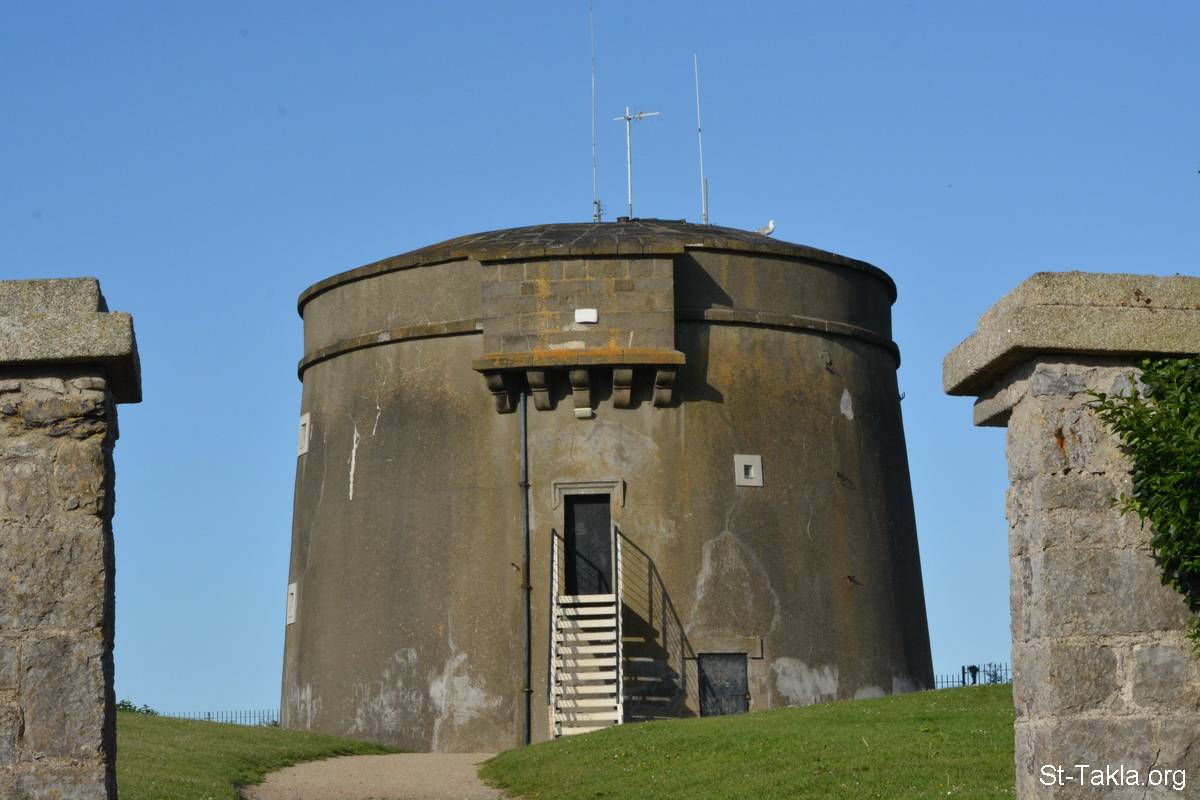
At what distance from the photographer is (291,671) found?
24.7 meters

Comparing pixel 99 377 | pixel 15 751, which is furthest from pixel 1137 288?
pixel 15 751

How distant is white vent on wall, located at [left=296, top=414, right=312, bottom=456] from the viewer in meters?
25.5

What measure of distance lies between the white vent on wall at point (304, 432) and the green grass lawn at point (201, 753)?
4.40 m

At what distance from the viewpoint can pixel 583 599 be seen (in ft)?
72.7

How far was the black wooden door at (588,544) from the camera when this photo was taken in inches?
898

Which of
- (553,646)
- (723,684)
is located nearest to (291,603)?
(553,646)

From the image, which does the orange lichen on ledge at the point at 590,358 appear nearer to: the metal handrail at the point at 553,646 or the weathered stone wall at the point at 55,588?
the metal handrail at the point at 553,646

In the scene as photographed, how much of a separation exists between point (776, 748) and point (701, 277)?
353 inches

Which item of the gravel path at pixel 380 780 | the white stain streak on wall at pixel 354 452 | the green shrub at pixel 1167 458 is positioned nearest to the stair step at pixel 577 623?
the gravel path at pixel 380 780

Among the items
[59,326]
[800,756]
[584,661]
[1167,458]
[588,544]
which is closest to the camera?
[1167,458]

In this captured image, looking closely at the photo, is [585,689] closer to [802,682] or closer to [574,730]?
[574,730]

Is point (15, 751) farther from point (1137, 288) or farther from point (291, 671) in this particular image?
point (291, 671)

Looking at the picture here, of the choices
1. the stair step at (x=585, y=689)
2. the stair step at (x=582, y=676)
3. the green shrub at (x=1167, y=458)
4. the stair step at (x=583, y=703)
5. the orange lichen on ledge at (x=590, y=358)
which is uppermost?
the orange lichen on ledge at (x=590, y=358)

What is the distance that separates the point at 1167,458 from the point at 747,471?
15.2m
